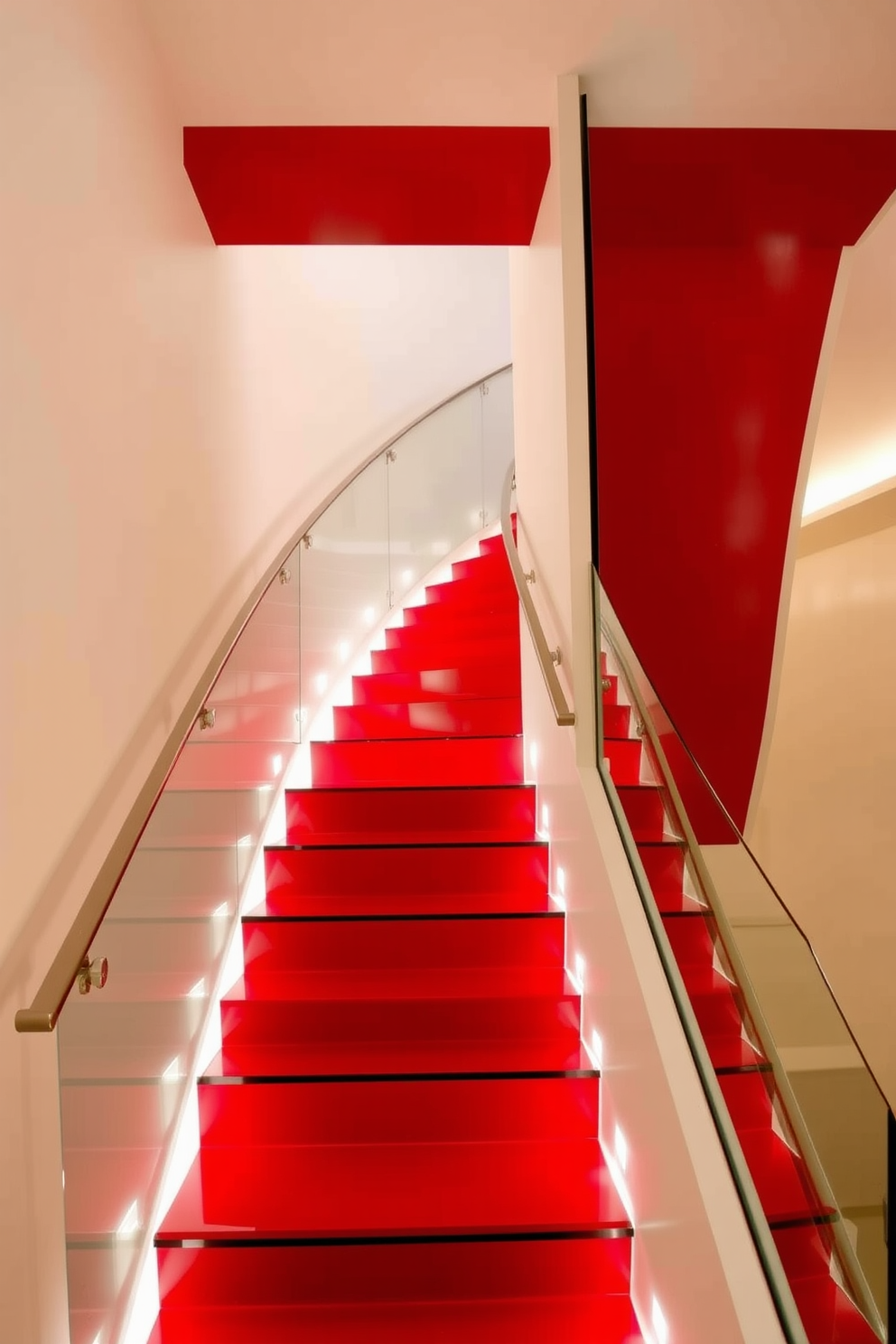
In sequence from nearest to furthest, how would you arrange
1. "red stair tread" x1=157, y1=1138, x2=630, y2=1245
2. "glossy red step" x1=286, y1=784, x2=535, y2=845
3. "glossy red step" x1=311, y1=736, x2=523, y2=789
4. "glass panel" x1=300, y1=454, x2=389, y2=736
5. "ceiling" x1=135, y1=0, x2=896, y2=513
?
"red stair tread" x1=157, y1=1138, x2=630, y2=1245 → "ceiling" x1=135, y1=0, x2=896, y2=513 → "glossy red step" x1=286, y1=784, x2=535, y2=845 → "glossy red step" x1=311, y1=736, x2=523, y2=789 → "glass panel" x1=300, y1=454, x2=389, y2=736

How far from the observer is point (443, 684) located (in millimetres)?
4832

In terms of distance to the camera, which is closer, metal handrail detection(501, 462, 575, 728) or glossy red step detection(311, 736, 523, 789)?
metal handrail detection(501, 462, 575, 728)

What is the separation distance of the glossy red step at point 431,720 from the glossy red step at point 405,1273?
223cm

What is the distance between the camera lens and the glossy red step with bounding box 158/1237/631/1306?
2.39m

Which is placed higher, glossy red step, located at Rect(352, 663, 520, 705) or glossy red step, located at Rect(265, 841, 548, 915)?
glossy red step, located at Rect(352, 663, 520, 705)

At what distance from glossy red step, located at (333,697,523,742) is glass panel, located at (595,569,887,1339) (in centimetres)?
191

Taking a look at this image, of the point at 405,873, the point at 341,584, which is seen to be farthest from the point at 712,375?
the point at 405,873

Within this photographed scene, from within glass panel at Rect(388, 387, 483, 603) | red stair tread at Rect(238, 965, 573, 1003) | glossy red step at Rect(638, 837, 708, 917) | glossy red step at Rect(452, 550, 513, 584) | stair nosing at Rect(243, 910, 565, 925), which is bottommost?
red stair tread at Rect(238, 965, 573, 1003)

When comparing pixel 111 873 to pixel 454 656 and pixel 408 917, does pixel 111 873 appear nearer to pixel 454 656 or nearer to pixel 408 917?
pixel 408 917

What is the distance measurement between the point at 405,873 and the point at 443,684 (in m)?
1.42

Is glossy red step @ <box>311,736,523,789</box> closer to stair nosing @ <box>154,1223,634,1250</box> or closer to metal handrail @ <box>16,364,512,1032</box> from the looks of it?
metal handrail @ <box>16,364,512,1032</box>

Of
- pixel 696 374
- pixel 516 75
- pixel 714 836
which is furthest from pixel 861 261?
pixel 714 836

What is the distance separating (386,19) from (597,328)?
1659 mm

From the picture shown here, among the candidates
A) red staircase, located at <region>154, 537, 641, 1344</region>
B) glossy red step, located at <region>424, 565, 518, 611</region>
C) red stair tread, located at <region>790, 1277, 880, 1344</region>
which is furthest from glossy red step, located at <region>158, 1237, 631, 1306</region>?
glossy red step, located at <region>424, 565, 518, 611</region>
